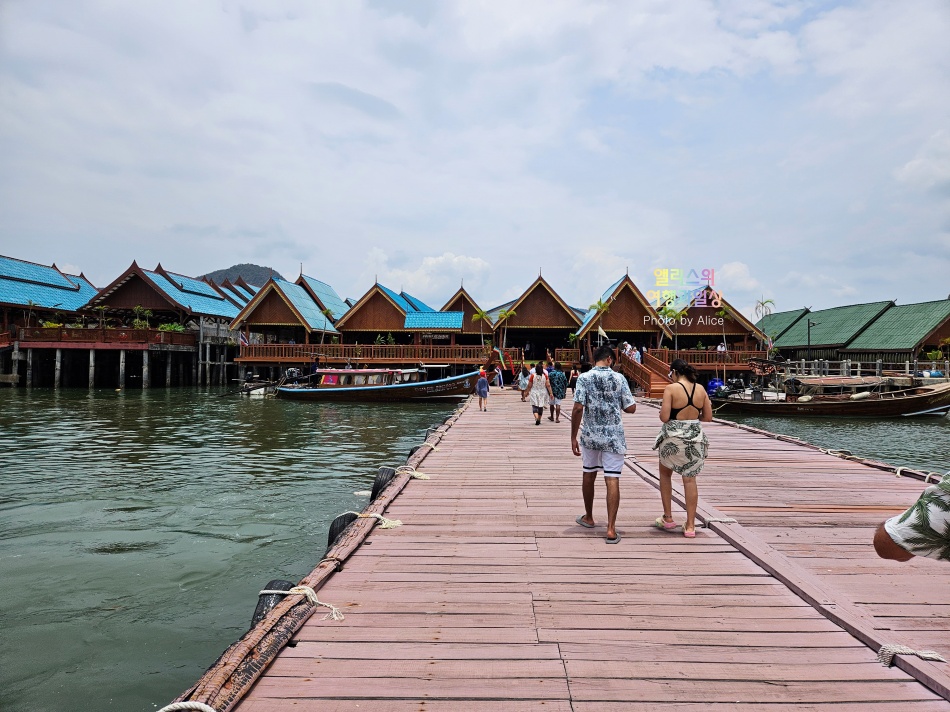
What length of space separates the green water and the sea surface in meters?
0.02

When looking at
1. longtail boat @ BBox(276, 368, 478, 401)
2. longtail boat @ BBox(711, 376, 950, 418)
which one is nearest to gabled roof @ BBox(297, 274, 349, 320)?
longtail boat @ BBox(276, 368, 478, 401)

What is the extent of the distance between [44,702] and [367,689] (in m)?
3.02

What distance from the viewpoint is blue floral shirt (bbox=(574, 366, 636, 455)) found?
5.15 meters

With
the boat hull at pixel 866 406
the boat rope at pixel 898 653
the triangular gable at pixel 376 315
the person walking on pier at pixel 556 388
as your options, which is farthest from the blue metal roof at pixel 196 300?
the boat rope at pixel 898 653

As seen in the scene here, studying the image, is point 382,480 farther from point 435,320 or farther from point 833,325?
point 833,325

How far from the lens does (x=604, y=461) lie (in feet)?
17.0

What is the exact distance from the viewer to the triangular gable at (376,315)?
35.5 m

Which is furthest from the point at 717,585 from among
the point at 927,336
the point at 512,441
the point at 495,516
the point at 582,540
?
the point at 927,336

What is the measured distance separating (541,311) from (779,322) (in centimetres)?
2957

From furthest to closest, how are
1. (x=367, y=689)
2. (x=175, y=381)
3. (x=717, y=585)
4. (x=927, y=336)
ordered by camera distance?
(x=175, y=381) → (x=927, y=336) → (x=717, y=585) → (x=367, y=689)

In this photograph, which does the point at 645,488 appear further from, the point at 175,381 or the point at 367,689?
the point at 175,381

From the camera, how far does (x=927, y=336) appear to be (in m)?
36.5

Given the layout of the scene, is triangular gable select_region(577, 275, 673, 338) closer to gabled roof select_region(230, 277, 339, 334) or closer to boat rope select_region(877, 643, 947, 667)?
gabled roof select_region(230, 277, 339, 334)

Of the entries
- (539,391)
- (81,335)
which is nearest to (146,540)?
(539,391)
